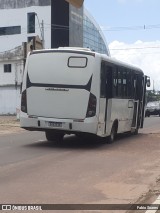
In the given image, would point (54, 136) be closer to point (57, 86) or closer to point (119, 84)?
point (57, 86)

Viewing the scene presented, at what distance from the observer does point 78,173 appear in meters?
11.3

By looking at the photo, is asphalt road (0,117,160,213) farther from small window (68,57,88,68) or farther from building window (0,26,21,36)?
building window (0,26,21,36)

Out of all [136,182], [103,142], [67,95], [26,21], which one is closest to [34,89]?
[67,95]

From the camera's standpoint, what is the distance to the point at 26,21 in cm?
8444

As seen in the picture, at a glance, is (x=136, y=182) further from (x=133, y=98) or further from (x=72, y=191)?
(x=133, y=98)

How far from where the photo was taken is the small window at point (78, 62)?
1631cm

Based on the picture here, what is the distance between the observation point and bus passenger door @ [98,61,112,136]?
16766 millimetres

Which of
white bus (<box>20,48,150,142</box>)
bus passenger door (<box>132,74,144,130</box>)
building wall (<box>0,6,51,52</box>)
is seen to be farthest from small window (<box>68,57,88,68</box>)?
building wall (<box>0,6,51,52</box>)

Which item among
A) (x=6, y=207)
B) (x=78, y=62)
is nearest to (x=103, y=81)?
(x=78, y=62)

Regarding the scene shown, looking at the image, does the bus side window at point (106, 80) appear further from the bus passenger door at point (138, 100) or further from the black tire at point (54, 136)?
the bus passenger door at point (138, 100)

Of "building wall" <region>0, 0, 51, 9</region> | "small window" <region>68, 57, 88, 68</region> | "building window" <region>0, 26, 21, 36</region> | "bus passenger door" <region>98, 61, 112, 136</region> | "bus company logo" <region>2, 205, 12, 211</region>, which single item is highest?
"building wall" <region>0, 0, 51, 9</region>

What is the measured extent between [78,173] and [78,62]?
5.84m

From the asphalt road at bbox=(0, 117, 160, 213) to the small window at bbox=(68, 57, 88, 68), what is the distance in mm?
2694

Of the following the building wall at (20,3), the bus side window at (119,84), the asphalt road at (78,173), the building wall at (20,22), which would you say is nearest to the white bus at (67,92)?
the asphalt road at (78,173)
